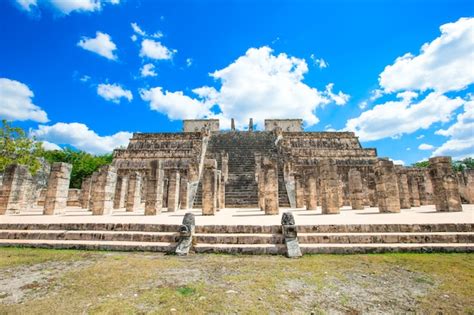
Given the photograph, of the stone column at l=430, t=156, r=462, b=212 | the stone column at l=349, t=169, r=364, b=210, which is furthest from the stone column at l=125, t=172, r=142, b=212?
the stone column at l=430, t=156, r=462, b=212

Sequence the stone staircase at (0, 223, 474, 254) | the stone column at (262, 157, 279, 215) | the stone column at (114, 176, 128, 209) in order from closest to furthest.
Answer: the stone staircase at (0, 223, 474, 254)
the stone column at (262, 157, 279, 215)
the stone column at (114, 176, 128, 209)

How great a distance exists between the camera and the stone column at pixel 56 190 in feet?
38.5

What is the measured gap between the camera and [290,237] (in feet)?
19.4

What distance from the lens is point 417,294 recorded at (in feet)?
11.4

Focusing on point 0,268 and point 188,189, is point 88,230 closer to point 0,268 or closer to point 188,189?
point 0,268

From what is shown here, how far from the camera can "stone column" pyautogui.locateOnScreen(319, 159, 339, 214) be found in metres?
12.0

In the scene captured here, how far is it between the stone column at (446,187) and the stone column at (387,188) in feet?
6.18

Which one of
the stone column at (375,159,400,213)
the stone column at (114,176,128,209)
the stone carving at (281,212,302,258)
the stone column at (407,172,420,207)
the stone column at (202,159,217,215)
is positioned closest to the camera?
the stone carving at (281,212,302,258)

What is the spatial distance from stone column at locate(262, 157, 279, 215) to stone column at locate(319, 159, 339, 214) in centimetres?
251

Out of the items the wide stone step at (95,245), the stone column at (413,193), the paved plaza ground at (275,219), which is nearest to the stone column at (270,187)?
the paved plaza ground at (275,219)

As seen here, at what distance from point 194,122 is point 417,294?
44.5 metres

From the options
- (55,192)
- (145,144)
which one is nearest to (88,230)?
(55,192)

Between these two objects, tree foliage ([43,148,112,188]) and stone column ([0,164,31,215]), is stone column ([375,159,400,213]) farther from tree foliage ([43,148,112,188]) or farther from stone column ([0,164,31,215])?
tree foliage ([43,148,112,188])

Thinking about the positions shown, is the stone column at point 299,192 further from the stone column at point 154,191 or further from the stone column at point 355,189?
the stone column at point 154,191
